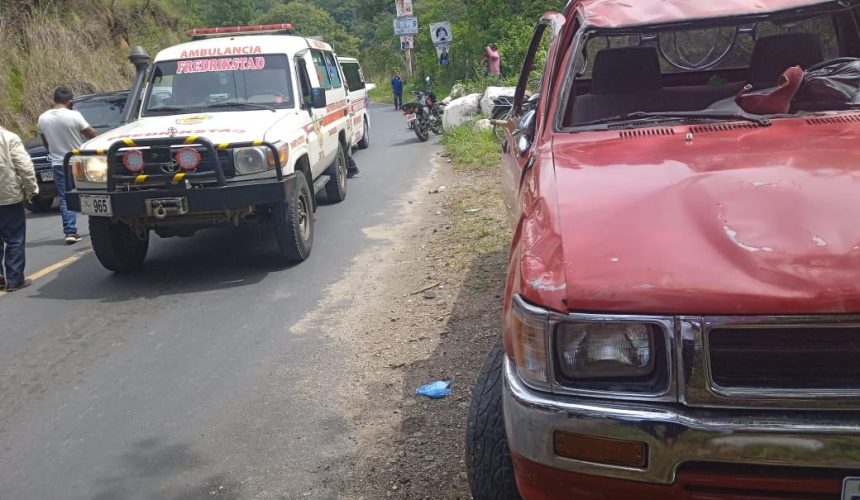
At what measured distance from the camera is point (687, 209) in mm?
2328

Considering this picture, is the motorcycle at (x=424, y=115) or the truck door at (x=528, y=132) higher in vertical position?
the truck door at (x=528, y=132)

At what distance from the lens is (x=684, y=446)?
1930 millimetres

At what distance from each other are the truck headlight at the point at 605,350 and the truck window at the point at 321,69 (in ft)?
25.0

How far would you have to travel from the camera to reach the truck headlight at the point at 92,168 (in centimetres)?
637

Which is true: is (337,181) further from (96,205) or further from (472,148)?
(96,205)

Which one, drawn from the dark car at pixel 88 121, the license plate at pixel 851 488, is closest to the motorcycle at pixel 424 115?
the dark car at pixel 88 121

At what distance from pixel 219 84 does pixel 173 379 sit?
13.1 feet

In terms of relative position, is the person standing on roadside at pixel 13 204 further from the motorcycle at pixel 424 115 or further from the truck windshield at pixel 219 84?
the motorcycle at pixel 424 115

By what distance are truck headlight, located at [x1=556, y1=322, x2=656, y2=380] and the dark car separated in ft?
32.0

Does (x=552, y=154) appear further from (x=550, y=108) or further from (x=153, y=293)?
(x=153, y=293)

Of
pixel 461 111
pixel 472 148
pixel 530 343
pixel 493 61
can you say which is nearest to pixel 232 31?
pixel 472 148

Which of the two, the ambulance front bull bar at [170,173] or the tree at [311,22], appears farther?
the tree at [311,22]

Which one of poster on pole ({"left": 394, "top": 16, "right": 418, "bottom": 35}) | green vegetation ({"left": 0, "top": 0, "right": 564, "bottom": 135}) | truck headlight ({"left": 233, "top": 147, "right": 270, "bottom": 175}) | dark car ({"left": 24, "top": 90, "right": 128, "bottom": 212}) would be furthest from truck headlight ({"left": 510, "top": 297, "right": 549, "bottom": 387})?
poster on pole ({"left": 394, "top": 16, "right": 418, "bottom": 35})

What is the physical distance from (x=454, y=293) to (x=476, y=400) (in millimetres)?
3257
